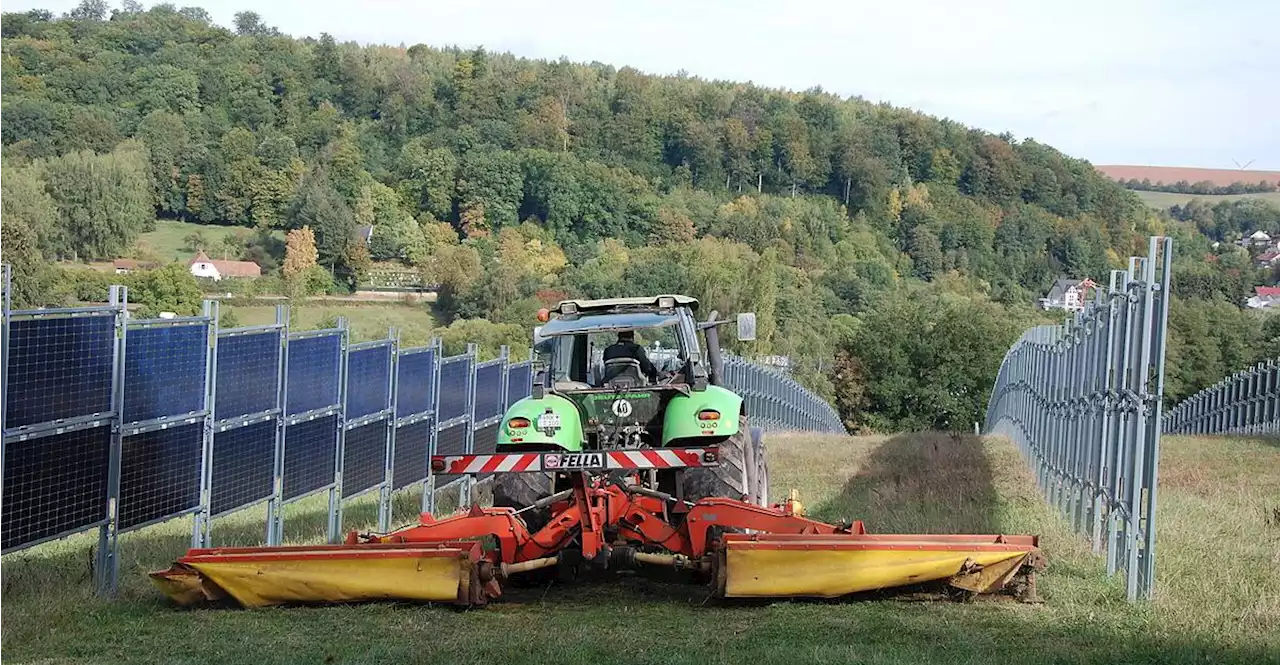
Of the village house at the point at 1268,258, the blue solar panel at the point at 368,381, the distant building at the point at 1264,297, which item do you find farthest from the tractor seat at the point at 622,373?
the village house at the point at 1268,258

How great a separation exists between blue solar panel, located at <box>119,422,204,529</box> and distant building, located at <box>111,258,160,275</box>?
73.2 meters

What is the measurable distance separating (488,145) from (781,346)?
53414 mm

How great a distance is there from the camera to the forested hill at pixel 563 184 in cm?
8731

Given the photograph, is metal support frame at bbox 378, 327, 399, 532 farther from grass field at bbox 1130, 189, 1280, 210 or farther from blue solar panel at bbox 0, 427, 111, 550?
grass field at bbox 1130, 189, 1280, 210

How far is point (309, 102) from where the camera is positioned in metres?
139

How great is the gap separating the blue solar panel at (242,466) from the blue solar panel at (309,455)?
38 cm

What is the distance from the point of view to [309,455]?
13.5m

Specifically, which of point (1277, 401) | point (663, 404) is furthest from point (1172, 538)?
point (1277, 401)

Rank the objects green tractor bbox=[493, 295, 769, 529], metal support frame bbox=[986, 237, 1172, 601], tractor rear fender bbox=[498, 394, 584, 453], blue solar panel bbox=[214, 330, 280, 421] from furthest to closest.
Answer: blue solar panel bbox=[214, 330, 280, 421], green tractor bbox=[493, 295, 769, 529], tractor rear fender bbox=[498, 394, 584, 453], metal support frame bbox=[986, 237, 1172, 601]

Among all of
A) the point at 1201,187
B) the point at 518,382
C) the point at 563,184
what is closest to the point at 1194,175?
the point at 1201,187

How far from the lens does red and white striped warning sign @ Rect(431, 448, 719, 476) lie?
1006 centimetres

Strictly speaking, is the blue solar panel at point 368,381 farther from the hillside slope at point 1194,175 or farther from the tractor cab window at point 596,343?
the hillside slope at point 1194,175

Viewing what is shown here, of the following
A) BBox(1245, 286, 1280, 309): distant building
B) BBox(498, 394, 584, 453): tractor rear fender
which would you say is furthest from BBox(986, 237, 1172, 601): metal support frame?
BBox(1245, 286, 1280, 309): distant building

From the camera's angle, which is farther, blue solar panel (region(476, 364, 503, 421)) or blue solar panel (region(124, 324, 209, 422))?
blue solar panel (region(476, 364, 503, 421))
